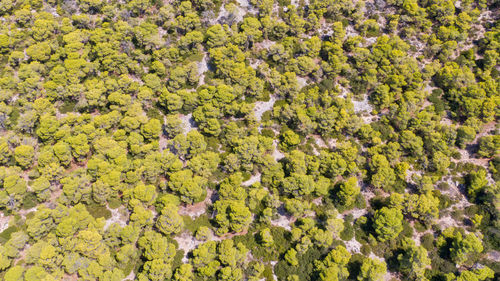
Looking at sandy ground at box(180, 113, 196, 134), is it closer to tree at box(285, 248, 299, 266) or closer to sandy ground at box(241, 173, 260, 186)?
sandy ground at box(241, 173, 260, 186)

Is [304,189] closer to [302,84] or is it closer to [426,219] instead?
[426,219]

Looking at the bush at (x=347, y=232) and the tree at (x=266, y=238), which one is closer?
the tree at (x=266, y=238)

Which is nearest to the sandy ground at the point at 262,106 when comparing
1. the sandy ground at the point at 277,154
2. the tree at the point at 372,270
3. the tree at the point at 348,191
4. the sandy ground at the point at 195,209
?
the sandy ground at the point at 277,154

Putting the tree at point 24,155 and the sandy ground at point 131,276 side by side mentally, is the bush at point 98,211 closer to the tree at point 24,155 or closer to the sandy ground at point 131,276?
the sandy ground at point 131,276

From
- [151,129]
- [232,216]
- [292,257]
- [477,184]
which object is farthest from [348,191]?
[151,129]

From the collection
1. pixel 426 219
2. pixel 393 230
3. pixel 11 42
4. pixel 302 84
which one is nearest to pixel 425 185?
pixel 426 219

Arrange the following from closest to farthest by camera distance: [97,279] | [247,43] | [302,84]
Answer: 1. [97,279]
2. [302,84]
3. [247,43]
